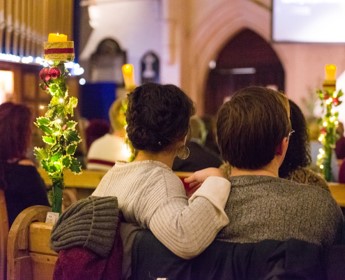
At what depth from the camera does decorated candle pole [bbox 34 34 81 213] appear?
249 centimetres

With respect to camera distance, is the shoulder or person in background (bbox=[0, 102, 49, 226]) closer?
the shoulder

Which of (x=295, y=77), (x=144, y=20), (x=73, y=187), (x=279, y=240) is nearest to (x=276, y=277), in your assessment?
(x=279, y=240)

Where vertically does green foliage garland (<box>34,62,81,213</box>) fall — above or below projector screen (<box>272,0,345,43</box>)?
below

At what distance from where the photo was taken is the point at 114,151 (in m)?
5.22

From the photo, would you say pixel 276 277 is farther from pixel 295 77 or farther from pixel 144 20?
pixel 144 20

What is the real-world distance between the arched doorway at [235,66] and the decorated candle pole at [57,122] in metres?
9.87

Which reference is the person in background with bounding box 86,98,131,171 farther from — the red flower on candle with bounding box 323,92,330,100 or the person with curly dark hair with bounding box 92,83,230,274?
the person with curly dark hair with bounding box 92,83,230,274

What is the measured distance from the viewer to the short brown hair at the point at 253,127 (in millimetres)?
1896

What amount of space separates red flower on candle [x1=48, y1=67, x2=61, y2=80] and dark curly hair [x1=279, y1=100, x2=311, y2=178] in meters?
0.78

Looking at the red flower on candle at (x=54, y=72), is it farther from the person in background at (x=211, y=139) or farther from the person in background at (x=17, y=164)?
the person in background at (x=211, y=139)

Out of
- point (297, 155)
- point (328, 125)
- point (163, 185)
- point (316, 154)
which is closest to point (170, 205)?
point (163, 185)

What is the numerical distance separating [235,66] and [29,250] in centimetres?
1044

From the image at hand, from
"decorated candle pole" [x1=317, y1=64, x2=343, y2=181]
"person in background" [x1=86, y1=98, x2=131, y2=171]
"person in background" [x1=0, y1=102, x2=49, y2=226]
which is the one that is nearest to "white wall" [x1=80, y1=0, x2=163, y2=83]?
"person in background" [x1=86, y1=98, x2=131, y2=171]

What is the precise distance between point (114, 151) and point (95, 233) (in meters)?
3.28
